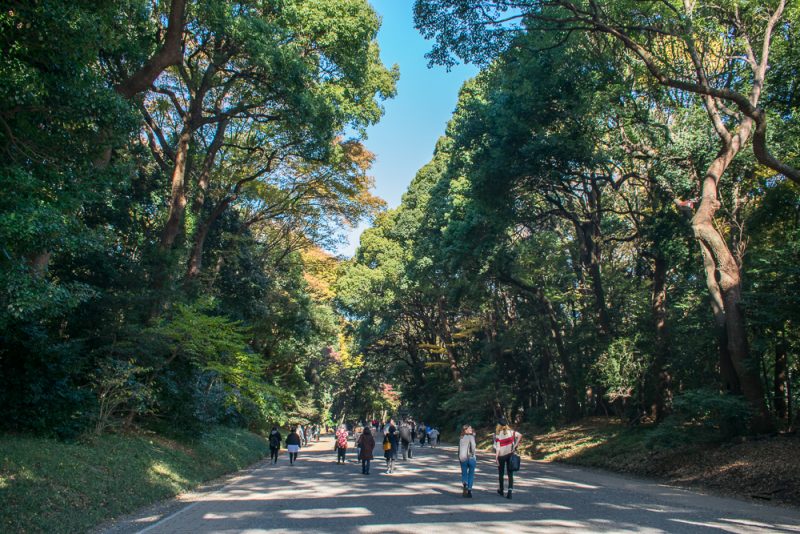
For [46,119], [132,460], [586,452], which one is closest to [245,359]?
[132,460]

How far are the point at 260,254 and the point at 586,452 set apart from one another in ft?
56.9

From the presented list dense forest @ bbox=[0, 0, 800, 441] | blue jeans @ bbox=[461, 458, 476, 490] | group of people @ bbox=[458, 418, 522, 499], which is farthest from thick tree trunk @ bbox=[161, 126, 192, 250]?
blue jeans @ bbox=[461, 458, 476, 490]

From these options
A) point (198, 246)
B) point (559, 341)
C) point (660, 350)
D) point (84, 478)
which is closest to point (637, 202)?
point (660, 350)

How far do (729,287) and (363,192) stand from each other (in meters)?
15.7

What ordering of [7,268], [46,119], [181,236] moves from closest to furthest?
1. [7,268]
2. [46,119]
3. [181,236]

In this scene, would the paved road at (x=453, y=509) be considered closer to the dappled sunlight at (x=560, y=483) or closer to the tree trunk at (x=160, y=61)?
the dappled sunlight at (x=560, y=483)

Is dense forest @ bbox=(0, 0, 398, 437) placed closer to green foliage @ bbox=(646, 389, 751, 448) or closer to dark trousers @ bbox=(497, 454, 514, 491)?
dark trousers @ bbox=(497, 454, 514, 491)

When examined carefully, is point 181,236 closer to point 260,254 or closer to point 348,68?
point 348,68

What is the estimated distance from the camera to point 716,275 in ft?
55.7

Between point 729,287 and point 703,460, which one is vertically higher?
point 729,287

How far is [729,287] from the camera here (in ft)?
51.5

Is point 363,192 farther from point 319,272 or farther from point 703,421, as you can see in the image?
point 703,421

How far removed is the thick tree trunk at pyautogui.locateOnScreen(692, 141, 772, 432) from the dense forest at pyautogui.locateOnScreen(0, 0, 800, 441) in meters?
0.06

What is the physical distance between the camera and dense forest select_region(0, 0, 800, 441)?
31.6ft
